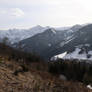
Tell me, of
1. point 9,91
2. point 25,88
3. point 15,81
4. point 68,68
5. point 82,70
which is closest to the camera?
point 9,91

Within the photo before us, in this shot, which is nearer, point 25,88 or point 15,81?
point 25,88

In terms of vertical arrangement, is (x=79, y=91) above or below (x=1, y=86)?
below

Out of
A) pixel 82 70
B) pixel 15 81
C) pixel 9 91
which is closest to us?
pixel 9 91

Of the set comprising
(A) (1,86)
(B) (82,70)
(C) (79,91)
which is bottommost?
(B) (82,70)

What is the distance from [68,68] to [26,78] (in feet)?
198

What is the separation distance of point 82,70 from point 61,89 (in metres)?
67.2

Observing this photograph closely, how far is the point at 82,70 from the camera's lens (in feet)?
247

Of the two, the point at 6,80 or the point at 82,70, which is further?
the point at 82,70

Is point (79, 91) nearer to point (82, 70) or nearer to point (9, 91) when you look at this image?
point (9, 91)

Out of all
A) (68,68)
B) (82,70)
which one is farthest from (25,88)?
(82,70)

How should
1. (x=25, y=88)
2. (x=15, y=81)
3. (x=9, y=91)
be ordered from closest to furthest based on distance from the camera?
(x=9, y=91), (x=25, y=88), (x=15, y=81)

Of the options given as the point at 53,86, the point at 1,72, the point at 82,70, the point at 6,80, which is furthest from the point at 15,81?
the point at 82,70

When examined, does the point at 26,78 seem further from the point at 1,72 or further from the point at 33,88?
the point at 33,88

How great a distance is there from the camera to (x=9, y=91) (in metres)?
7.82
